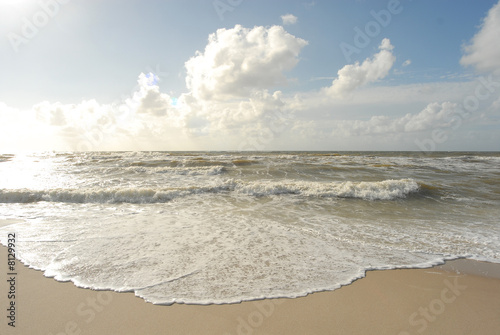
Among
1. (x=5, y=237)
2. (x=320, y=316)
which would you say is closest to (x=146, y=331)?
(x=320, y=316)

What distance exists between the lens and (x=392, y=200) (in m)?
10.5

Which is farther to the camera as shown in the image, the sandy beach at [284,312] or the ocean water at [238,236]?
the ocean water at [238,236]

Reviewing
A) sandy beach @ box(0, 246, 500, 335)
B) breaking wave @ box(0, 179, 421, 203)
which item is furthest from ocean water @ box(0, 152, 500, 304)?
sandy beach @ box(0, 246, 500, 335)

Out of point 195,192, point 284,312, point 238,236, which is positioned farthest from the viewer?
point 195,192

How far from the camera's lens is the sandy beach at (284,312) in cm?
278

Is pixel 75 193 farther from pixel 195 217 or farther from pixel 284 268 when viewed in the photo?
pixel 284 268

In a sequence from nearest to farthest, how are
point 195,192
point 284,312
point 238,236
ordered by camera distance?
point 284,312, point 238,236, point 195,192

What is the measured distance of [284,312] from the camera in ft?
9.96

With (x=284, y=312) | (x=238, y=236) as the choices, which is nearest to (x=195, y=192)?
(x=238, y=236)

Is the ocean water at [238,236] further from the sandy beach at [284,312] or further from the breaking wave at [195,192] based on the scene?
the sandy beach at [284,312]

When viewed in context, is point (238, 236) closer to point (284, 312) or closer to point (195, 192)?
point (284, 312)

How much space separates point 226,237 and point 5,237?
5.49m

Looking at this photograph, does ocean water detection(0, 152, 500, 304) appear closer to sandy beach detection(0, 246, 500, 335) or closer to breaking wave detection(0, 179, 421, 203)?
breaking wave detection(0, 179, 421, 203)

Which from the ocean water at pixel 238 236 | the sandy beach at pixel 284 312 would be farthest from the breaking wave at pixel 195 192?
the sandy beach at pixel 284 312
